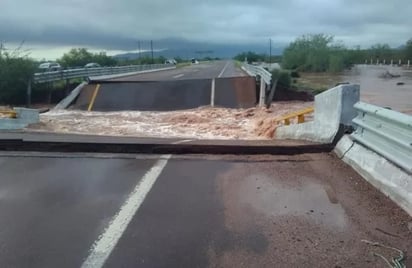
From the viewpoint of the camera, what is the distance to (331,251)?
11.9ft

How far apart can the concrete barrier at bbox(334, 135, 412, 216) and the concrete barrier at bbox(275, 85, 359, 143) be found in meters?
0.29

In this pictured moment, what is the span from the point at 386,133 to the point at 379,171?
0.46 m

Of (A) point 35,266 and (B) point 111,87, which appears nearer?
(A) point 35,266

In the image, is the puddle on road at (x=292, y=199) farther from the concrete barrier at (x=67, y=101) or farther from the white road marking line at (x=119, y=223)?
the concrete barrier at (x=67, y=101)

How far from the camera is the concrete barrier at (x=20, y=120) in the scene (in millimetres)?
14587

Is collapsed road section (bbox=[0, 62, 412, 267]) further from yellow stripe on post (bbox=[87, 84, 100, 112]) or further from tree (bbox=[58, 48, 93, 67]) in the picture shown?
tree (bbox=[58, 48, 93, 67])

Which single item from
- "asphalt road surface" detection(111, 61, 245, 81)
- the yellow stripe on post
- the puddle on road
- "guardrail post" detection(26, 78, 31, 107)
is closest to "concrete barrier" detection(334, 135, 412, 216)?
the puddle on road

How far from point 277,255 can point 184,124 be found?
1409 centimetres

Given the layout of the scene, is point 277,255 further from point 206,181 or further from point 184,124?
point 184,124

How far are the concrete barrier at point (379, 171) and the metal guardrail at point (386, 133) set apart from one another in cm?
8

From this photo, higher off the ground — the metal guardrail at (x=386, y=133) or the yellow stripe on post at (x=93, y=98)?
the metal guardrail at (x=386, y=133)

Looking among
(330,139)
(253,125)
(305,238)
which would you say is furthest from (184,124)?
(305,238)

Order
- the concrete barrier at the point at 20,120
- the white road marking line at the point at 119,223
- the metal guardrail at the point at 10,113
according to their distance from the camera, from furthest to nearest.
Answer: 1. the metal guardrail at the point at 10,113
2. the concrete barrier at the point at 20,120
3. the white road marking line at the point at 119,223

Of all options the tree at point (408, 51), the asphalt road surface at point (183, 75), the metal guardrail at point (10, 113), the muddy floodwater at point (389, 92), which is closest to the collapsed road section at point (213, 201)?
the metal guardrail at point (10, 113)
